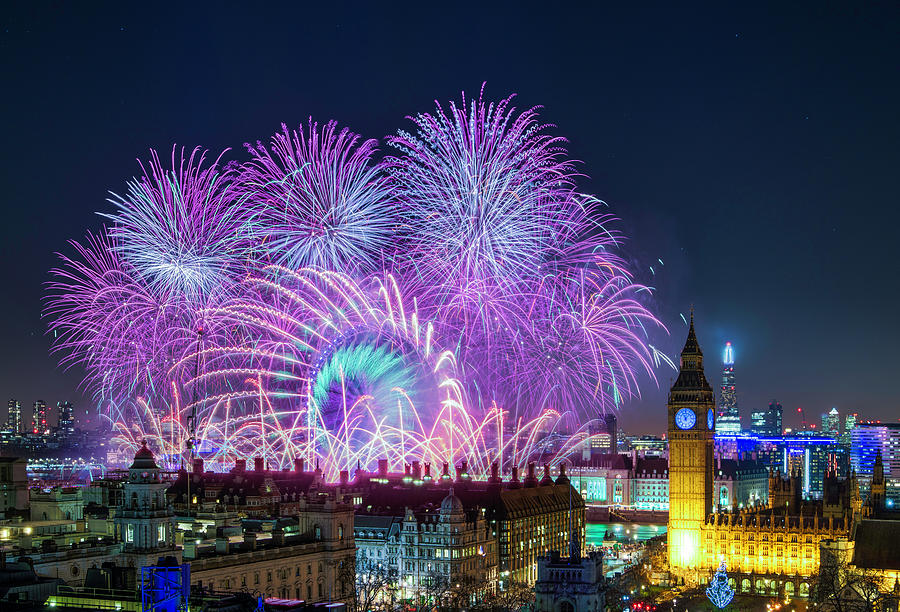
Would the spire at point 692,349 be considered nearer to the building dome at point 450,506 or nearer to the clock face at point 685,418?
the clock face at point 685,418

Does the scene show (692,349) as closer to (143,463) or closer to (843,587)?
(843,587)

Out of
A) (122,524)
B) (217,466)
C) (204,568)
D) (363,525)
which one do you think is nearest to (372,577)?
(363,525)

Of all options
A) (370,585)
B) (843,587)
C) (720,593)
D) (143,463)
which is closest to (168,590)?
(143,463)

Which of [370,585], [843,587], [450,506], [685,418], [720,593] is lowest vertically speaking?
[720,593]

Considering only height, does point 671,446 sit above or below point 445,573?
above

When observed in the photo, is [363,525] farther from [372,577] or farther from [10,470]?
[10,470]

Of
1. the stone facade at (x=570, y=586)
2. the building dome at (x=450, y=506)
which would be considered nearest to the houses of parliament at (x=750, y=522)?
the building dome at (x=450, y=506)

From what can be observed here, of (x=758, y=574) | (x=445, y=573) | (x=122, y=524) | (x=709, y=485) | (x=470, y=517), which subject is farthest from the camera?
(x=709, y=485)
